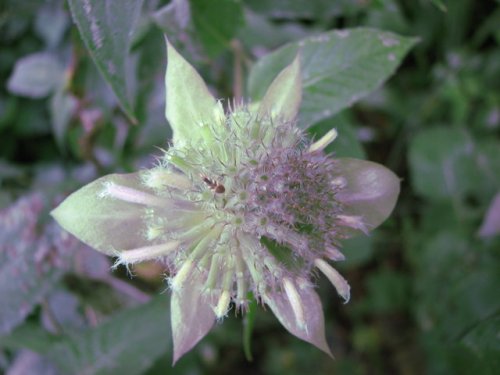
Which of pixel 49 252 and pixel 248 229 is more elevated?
pixel 248 229

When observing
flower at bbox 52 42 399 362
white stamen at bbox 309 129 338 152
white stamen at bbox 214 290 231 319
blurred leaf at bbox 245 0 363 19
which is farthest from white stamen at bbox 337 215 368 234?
blurred leaf at bbox 245 0 363 19

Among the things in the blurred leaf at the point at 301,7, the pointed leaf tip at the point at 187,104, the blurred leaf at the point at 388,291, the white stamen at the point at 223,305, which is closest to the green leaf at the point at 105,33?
the pointed leaf tip at the point at 187,104

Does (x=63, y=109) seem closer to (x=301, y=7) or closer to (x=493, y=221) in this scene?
(x=301, y=7)

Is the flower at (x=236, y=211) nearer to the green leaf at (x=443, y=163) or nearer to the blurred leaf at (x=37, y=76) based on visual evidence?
the blurred leaf at (x=37, y=76)

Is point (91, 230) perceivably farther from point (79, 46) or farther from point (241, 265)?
point (79, 46)

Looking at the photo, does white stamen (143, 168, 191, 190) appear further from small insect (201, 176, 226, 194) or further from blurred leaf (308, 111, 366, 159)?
blurred leaf (308, 111, 366, 159)

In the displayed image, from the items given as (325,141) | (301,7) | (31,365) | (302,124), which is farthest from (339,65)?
(31,365)

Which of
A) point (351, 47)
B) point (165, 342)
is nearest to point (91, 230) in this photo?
point (165, 342)

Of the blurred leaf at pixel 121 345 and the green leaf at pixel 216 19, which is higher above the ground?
the green leaf at pixel 216 19
